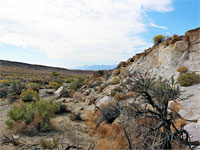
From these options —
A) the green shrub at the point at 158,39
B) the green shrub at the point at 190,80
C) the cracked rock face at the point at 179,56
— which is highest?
the green shrub at the point at 158,39

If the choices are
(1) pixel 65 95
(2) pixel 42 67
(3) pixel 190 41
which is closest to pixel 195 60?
(3) pixel 190 41

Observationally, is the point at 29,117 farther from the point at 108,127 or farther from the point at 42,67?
the point at 42,67

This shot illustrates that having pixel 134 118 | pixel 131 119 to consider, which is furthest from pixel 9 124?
pixel 134 118

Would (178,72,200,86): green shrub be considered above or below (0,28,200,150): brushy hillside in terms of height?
above

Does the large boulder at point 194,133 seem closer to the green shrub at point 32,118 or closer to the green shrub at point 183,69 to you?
the green shrub at point 32,118

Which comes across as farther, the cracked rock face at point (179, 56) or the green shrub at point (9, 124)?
the cracked rock face at point (179, 56)

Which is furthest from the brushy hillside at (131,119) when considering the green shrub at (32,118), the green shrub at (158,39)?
the green shrub at (158,39)

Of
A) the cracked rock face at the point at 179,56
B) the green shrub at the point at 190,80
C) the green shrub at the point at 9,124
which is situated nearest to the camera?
the green shrub at the point at 9,124

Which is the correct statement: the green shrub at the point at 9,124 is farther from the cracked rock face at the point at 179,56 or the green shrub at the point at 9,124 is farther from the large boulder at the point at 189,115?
the cracked rock face at the point at 179,56

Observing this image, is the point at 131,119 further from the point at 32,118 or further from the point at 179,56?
the point at 179,56

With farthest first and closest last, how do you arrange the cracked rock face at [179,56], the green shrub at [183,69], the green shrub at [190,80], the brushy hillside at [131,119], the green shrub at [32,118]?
1. the cracked rock face at [179,56]
2. the green shrub at [183,69]
3. the green shrub at [190,80]
4. the green shrub at [32,118]
5. the brushy hillside at [131,119]

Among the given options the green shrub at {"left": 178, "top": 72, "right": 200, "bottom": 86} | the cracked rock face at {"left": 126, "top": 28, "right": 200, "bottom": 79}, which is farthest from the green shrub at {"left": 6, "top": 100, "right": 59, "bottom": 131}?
the cracked rock face at {"left": 126, "top": 28, "right": 200, "bottom": 79}

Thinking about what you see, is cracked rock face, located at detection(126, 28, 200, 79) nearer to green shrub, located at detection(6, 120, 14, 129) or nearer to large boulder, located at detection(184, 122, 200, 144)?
large boulder, located at detection(184, 122, 200, 144)

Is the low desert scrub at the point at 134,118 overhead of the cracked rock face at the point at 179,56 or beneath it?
beneath
